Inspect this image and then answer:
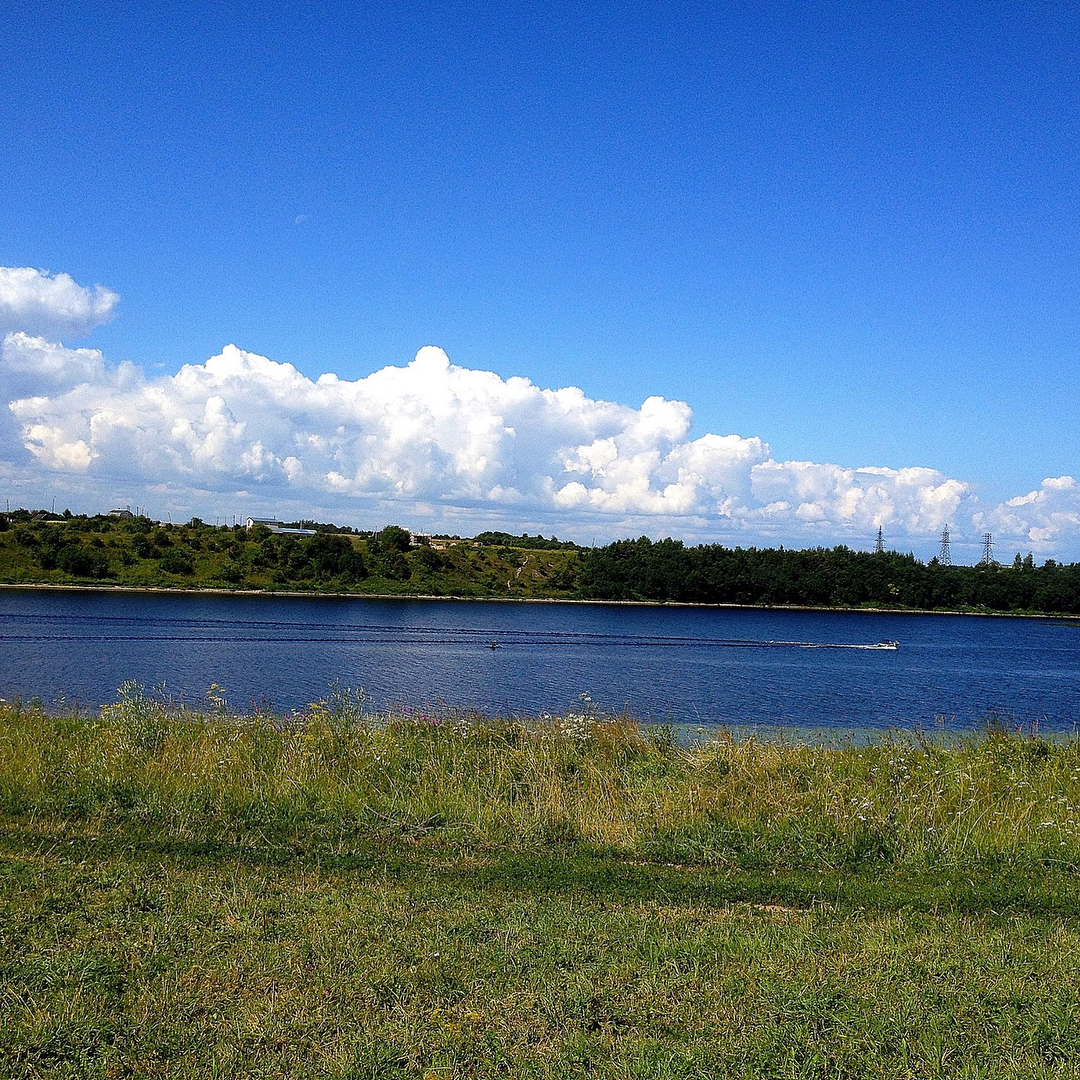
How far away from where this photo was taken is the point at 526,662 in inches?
2116

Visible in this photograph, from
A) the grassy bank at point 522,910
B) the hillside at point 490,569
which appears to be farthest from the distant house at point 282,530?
the grassy bank at point 522,910

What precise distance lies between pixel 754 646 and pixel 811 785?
6453 cm

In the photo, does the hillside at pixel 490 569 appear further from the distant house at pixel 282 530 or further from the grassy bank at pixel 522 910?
the grassy bank at pixel 522 910

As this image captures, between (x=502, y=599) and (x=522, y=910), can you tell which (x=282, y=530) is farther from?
(x=522, y=910)

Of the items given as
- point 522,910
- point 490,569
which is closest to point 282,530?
point 490,569

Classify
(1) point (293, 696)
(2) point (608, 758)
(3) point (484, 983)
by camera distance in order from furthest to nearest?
(1) point (293, 696) → (2) point (608, 758) → (3) point (484, 983)

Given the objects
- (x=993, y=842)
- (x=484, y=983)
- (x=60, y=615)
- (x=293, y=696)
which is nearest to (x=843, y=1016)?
(x=484, y=983)

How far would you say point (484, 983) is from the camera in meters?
5.97

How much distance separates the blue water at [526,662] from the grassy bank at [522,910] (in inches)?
319

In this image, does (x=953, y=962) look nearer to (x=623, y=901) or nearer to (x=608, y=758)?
(x=623, y=901)

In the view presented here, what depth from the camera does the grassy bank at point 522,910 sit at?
5262mm

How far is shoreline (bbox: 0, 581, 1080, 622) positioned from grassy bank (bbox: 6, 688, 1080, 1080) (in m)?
96.0

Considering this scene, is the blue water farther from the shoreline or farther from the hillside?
the hillside

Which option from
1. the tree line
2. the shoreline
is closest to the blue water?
the shoreline
